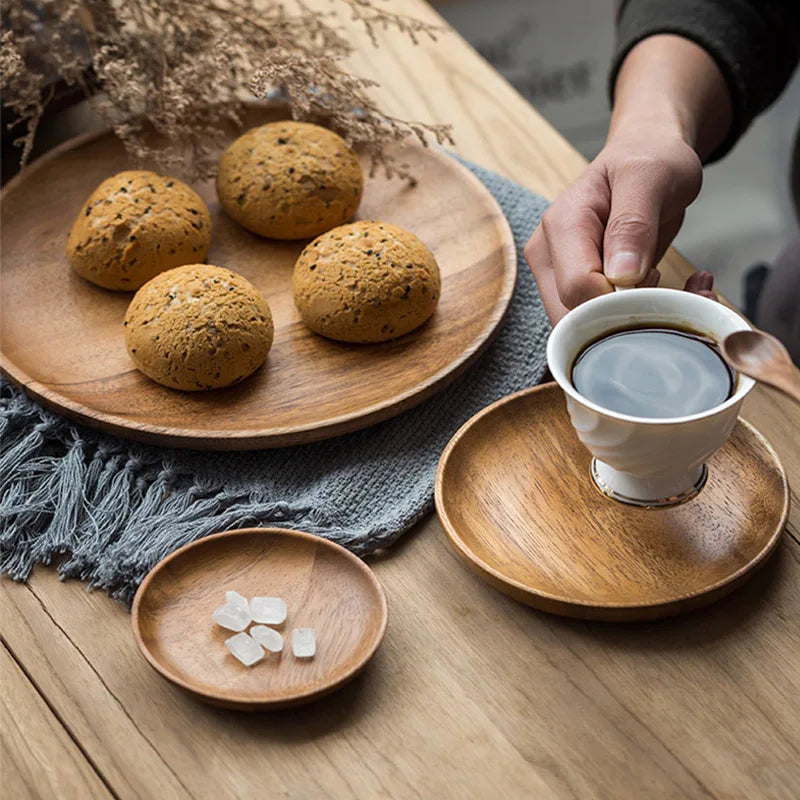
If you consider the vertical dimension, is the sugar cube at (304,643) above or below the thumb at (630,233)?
below

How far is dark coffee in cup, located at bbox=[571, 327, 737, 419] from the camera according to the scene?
765 mm

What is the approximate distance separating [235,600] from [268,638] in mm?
43

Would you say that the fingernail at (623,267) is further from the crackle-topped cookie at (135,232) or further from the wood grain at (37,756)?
the wood grain at (37,756)

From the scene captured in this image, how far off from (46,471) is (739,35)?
89 cm

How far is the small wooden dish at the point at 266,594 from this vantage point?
2.44 ft

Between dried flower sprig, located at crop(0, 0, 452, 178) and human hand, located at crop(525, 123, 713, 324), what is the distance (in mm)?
223

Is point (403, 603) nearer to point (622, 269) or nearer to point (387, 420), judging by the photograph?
point (387, 420)

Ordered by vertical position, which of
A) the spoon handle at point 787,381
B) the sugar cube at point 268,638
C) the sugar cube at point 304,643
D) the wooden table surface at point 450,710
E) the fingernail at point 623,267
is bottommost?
the wooden table surface at point 450,710

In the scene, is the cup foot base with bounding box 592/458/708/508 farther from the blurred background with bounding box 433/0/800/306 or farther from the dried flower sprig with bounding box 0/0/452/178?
the blurred background with bounding box 433/0/800/306

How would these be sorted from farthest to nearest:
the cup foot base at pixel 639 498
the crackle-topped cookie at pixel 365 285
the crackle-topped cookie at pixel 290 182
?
1. the crackle-topped cookie at pixel 290 182
2. the crackle-topped cookie at pixel 365 285
3. the cup foot base at pixel 639 498

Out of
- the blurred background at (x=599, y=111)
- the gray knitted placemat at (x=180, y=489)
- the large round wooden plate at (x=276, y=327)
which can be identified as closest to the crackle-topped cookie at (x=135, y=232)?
the large round wooden plate at (x=276, y=327)

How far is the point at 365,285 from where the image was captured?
0.98m

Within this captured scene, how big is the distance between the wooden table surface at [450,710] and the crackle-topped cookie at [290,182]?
0.41 metres

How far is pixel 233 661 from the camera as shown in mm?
760
